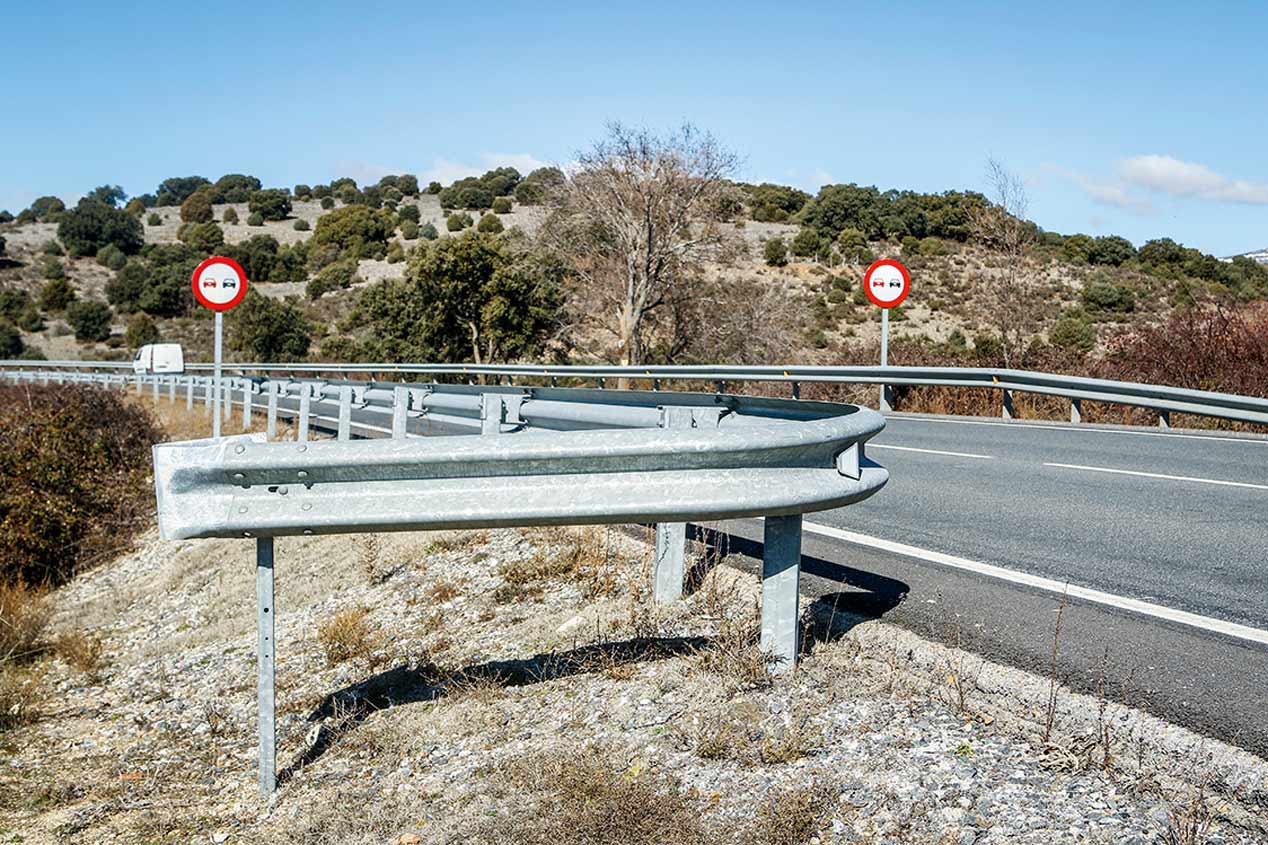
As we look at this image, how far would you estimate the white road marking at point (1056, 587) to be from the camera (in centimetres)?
467

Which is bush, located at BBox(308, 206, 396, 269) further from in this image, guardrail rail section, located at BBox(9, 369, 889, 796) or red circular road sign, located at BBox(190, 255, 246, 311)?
guardrail rail section, located at BBox(9, 369, 889, 796)

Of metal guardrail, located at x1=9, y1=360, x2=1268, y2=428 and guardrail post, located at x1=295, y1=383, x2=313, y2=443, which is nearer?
guardrail post, located at x1=295, y1=383, x2=313, y2=443

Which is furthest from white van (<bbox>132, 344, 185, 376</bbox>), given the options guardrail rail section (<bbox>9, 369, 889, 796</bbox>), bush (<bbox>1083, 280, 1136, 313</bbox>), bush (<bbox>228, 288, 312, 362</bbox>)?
bush (<bbox>1083, 280, 1136, 313</bbox>)

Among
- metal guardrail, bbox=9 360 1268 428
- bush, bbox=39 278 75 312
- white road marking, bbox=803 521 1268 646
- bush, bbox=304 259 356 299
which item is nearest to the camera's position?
white road marking, bbox=803 521 1268 646

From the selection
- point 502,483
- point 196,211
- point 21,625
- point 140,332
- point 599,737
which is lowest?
point 21,625

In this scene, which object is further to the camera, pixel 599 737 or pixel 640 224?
pixel 640 224

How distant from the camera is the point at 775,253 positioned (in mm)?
57375

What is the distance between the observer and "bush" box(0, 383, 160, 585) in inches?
495

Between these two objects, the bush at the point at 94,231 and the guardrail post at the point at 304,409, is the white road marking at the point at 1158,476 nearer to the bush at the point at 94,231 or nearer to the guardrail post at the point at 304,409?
the guardrail post at the point at 304,409

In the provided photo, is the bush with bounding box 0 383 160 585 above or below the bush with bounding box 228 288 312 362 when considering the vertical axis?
below

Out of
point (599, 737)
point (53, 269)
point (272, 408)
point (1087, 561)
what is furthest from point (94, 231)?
point (599, 737)

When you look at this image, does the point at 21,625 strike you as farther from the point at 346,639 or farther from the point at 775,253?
the point at 775,253

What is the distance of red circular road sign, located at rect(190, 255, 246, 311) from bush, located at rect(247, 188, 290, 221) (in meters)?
88.7

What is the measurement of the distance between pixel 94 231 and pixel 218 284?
76.3 meters
